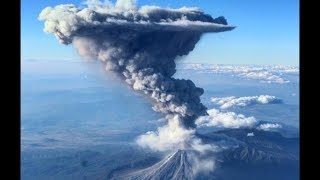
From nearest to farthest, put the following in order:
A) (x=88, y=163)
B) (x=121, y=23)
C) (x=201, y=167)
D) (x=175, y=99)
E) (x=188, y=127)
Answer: (x=121, y=23), (x=175, y=99), (x=188, y=127), (x=88, y=163), (x=201, y=167)

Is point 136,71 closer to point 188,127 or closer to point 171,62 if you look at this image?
point 171,62

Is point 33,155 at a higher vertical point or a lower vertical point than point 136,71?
lower

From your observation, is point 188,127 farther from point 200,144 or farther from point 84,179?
point 84,179
